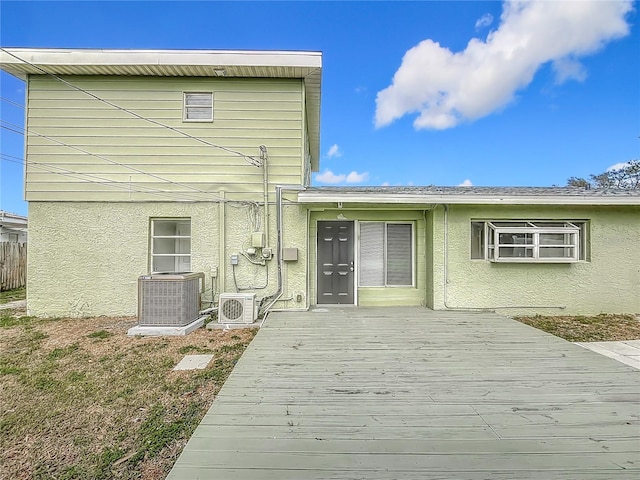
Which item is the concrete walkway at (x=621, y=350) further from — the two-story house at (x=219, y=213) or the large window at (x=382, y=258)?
the large window at (x=382, y=258)

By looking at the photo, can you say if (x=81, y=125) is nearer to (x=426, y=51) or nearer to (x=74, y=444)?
(x=74, y=444)

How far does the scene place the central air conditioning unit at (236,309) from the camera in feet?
19.2

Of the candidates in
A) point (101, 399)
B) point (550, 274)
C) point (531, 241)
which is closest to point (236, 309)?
point (101, 399)

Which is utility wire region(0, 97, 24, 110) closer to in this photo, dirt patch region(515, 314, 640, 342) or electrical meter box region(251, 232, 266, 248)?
electrical meter box region(251, 232, 266, 248)

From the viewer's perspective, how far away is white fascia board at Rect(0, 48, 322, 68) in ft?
20.7

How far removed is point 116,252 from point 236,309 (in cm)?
311

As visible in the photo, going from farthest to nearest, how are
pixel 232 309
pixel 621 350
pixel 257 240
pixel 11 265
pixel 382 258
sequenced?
pixel 11 265 → pixel 382 258 → pixel 257 240 → pixel 232 309 → pixel 621 350

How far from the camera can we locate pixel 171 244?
6.93 meters

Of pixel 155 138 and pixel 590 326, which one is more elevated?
pixel 155 138

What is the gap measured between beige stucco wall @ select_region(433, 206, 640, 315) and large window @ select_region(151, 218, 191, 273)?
5571mm

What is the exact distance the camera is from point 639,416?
251cm

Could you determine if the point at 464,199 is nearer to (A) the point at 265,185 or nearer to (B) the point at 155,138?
(A) the point at 265,185

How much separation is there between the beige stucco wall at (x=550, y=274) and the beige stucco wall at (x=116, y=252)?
3288mm

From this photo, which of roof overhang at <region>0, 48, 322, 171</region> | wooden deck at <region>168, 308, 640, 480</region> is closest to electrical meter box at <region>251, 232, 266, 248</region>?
wooden deck at <region>168, 308, 640, 480</region>
